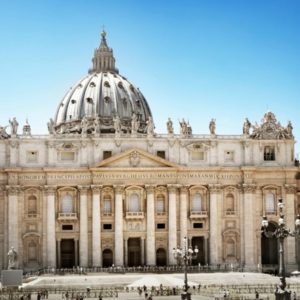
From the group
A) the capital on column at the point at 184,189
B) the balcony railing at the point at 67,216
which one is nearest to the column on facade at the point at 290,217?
the capital on column at the point at 184,189

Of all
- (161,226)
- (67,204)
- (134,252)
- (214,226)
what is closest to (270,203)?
(214,226)

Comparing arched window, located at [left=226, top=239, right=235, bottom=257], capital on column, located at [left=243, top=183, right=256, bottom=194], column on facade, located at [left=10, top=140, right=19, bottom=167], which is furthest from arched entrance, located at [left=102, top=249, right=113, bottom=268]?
capital on column, located at [left=243, top=183, right=256, bottom=194]

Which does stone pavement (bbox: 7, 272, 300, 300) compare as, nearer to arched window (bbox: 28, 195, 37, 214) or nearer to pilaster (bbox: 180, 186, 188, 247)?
pilaster (bbox: 180, 186, 188, 247)

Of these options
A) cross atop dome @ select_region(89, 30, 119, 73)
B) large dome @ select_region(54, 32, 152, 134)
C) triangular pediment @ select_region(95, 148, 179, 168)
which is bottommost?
triangular pediment @ select_region(95, 148, 179, 168)

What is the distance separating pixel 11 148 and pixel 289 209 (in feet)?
101

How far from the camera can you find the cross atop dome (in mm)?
123750

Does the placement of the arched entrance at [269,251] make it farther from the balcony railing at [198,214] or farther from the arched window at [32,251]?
the arched window at [32,251]

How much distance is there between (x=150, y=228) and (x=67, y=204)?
9249mm

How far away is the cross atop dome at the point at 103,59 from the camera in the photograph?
124 metres

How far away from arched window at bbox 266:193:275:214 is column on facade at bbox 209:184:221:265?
5.74m

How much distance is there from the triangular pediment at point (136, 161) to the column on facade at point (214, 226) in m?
5.04

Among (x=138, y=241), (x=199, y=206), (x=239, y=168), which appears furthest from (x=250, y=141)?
(x=138, y=241)

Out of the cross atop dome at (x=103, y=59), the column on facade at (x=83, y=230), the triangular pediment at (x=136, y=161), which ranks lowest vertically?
the column on facade at (x=83, y=230)

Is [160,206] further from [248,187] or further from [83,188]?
[248,187]
